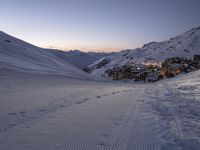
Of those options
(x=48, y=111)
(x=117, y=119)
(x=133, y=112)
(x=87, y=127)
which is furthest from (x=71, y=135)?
(x=133, y=112)

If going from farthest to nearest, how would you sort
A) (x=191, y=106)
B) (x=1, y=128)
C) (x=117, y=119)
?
(x=191, y=106), (x=117, y=119), (x=1, y=128)

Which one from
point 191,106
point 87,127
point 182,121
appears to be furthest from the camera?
point 191,106

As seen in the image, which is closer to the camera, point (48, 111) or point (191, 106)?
point (48, 111)

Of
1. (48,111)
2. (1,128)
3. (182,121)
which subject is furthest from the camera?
(48,111)

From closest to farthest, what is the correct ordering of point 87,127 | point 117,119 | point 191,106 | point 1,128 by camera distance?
point 1,128
point 87,127
point 117,119
point 191,106

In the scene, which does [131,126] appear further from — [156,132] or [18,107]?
[18,107]

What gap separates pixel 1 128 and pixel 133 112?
21.8 ft

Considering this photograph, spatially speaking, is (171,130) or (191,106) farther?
(191,106)

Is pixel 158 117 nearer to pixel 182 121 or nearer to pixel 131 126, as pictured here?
pixel 182 121

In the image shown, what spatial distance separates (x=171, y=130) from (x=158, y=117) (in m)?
2.57

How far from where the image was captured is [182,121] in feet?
36.7

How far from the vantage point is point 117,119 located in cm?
1191

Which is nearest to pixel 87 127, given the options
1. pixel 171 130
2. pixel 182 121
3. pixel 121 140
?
pixel 121 140

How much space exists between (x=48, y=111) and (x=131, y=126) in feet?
15.0
